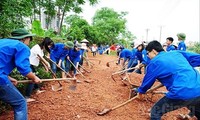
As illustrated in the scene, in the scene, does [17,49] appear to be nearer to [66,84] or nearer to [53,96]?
[53,96]

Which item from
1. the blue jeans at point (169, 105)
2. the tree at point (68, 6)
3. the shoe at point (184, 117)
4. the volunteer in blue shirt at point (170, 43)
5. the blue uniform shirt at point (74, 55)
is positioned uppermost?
the tree at point (68, 6)

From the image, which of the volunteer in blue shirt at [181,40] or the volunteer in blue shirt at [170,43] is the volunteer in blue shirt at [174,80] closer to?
the volunteer in blue shirt at [170,43]

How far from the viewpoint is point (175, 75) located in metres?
3.10

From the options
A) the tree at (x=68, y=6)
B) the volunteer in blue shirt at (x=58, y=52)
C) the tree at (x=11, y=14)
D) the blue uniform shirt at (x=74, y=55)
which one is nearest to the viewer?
the tree at (x=11, y=14)

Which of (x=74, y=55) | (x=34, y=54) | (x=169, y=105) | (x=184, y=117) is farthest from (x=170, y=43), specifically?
(x=169, y=105)

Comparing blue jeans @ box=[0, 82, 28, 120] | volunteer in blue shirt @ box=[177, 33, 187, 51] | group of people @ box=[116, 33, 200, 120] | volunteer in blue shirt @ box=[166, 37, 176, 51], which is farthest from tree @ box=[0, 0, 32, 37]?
volunteer in blue shirt @ box=[177, 33, 187, 51]

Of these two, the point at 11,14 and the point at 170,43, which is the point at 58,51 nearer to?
the point at 11,14

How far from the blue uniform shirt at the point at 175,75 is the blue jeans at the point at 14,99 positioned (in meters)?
1.95

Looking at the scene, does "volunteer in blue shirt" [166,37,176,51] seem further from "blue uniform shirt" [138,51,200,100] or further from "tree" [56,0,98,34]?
"tree" [56,0,98,34]

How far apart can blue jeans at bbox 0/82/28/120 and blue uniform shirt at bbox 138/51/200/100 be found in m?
1.95

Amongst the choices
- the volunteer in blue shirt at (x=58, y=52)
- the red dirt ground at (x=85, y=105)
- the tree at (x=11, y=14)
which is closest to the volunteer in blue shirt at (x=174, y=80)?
the red dirt ground at (x=85, y=105)

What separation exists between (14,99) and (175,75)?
2.34 meters

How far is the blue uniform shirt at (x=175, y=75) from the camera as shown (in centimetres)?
306

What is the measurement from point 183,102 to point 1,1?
16.5ft
